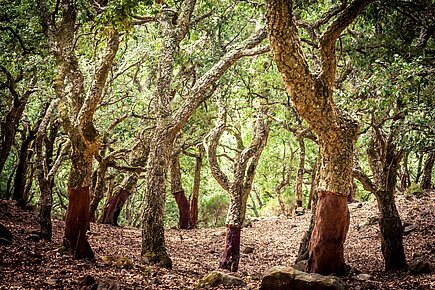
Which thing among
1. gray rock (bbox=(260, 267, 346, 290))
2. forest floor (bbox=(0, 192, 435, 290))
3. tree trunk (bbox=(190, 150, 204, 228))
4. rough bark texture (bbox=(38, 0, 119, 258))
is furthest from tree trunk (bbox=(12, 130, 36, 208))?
gray rock (bbox=(260, 267, 346, 290))

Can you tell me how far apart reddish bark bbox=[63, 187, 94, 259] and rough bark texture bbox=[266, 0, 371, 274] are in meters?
4.65

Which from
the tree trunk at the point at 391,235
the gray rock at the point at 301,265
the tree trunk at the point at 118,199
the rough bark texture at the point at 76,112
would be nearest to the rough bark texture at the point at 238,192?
the gray rock at the point at 301,265

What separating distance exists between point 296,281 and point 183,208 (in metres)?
14.3

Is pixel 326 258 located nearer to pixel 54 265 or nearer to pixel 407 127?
pixel 407 127

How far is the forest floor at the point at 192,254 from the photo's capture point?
323 inches

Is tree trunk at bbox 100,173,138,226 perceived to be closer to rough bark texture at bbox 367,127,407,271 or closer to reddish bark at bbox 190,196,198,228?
reddish bark at bbox 190,196,198,228

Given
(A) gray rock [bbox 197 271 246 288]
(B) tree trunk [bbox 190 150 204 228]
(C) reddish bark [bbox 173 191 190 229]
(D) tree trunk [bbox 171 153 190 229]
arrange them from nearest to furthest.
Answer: (A) gray rock [bbox 197 271 246 288], (D) tree trunk [bbox 171 153 190 229], (C) reddish bark [bbox 173 191 190 229], (B) tree trunk [bbox 190 150 204 228]

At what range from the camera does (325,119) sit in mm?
8086

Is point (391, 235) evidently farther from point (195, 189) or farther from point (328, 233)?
point (195, 189)

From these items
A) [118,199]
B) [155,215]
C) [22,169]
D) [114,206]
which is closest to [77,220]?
[155,215]

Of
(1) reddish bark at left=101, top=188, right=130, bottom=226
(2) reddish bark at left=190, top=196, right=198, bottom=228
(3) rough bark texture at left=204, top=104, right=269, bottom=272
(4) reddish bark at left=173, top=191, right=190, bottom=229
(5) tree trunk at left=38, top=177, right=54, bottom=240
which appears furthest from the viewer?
(2) reddish bark at left=190, top=196, right=198, bottom=228

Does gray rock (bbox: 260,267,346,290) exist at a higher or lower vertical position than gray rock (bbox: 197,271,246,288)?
higher

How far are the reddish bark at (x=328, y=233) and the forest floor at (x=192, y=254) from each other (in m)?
0.56

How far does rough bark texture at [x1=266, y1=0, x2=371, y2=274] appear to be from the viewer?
7.52 m
